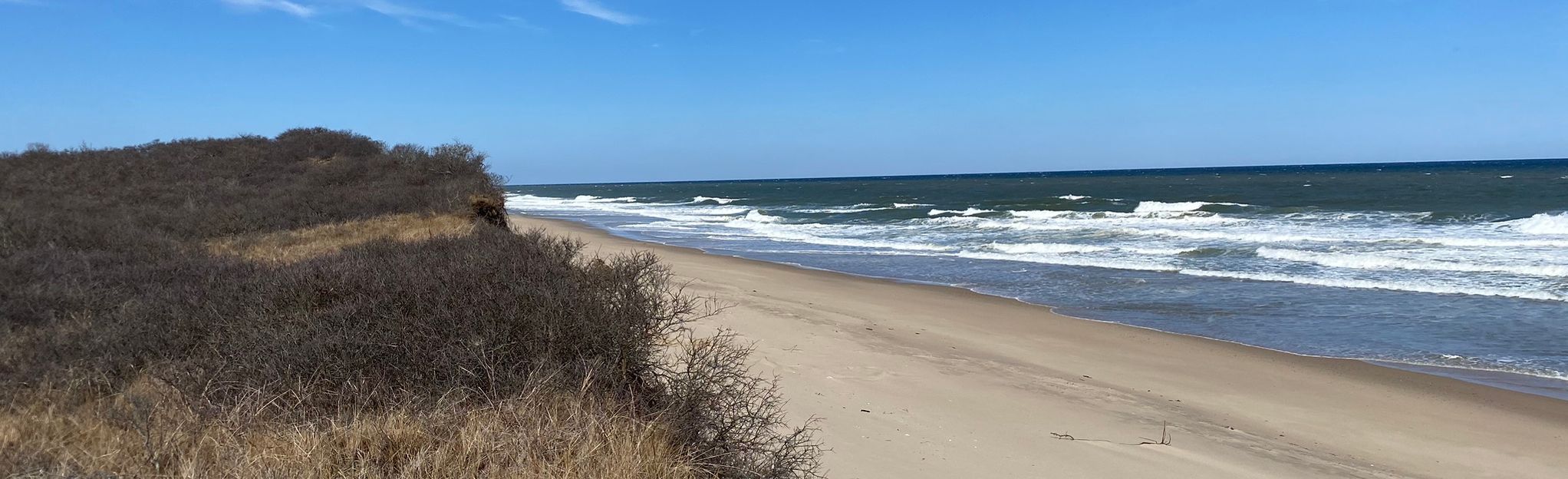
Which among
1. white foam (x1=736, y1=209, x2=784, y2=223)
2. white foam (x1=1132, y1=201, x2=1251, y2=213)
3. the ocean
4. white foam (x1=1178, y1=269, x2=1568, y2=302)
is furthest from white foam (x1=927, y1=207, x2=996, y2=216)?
white foam (x1=1178, y1=269, x2=1568, y2=302)

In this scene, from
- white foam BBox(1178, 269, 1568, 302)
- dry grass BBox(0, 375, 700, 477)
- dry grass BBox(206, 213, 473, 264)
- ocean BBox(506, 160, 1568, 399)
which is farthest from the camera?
white foam BBox(1178, 269, 1568, 302)

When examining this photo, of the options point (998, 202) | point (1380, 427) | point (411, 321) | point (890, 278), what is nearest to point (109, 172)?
point (890, 278)

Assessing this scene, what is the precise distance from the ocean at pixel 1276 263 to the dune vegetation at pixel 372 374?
8.27 m

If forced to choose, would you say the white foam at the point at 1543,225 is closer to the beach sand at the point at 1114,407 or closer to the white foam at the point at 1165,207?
the white foam at the point at 1165,207

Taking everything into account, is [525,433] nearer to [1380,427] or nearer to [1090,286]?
[1380,427]

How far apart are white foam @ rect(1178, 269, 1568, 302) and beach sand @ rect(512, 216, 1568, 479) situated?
6.11m

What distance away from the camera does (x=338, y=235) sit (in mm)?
13641

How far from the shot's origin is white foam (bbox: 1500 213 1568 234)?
22672 millimetres

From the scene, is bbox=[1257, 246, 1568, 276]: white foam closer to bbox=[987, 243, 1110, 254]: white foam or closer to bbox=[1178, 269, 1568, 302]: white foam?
bbox=[1178, 269, 1568, 302]: white foam

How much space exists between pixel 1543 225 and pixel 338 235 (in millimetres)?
29146

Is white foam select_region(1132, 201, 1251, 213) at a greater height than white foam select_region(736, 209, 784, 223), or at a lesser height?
greater

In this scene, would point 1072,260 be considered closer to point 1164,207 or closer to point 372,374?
point 372,374

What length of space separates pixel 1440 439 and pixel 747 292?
9.77 meters

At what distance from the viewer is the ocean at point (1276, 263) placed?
10766 millimetres
